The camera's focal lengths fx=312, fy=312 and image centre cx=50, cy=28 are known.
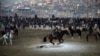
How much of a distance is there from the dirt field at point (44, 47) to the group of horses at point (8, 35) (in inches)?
3.4

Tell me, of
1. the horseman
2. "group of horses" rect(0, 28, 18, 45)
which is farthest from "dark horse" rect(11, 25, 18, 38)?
the horseman

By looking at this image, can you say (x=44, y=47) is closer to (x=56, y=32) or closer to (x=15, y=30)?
(x=56, y=32)

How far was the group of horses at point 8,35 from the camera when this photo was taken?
6.50m

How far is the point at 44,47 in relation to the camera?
6422 mm

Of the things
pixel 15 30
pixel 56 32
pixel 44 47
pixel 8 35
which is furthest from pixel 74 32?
pixel 8 35

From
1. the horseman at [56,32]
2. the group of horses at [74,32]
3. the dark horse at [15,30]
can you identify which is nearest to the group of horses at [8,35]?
the dark horse at [15,30]

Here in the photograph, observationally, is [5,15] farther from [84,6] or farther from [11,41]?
[84,6]

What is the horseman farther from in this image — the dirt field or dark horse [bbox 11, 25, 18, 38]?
dark horse [bbox 11, 25, 18, 38]

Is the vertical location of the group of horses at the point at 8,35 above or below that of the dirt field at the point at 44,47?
above

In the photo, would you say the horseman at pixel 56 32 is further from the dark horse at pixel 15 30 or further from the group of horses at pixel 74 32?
the dark horse at pixel 15 30

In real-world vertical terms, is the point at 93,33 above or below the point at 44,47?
above

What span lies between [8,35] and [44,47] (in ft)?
2.60

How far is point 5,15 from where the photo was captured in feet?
21.3

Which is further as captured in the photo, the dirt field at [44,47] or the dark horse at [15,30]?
the dark horse at [15,30]
